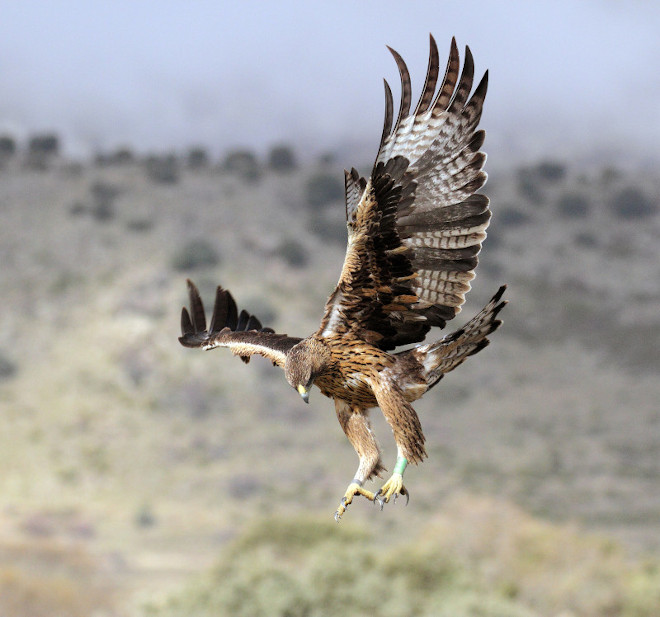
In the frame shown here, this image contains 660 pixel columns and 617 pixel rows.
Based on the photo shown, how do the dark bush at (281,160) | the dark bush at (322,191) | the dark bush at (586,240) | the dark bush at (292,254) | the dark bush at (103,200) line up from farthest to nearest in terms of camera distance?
the dark bush at (281,160) < the dark bush at (322,191) < the dark bush at (586,240) < the dark bush at (103,200) < the dark bush at (292,254)

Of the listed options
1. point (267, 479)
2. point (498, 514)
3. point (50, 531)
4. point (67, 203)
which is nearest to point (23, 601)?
point (498, 514)

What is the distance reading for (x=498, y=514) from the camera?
3512 centimetres

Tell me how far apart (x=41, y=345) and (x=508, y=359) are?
29209 millimetres

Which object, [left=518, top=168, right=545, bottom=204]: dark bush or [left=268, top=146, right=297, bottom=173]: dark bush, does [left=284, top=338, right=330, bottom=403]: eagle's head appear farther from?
[left=268, top=146, right=297, bottom=173]: dark bush

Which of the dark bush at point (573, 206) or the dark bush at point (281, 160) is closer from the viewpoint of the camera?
the dark bush at point (573, 206)

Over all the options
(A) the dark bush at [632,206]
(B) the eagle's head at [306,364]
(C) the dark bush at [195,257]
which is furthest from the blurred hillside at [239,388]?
(B) the eagle's head at [306,364]

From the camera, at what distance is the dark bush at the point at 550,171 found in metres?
94.9

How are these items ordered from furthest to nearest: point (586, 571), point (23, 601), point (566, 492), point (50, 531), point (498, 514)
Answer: point (566, 492), point (50, 531), point (498, 514), point (23, 601), point (586, 571)

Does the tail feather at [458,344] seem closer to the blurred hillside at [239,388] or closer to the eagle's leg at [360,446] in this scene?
the eagle's leg at [360,446]

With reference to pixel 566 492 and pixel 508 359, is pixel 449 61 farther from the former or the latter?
pixel 508 359

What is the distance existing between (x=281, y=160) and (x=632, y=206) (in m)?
31.2

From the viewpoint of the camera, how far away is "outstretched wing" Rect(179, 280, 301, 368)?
230 inches

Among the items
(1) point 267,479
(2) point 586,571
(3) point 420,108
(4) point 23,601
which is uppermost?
(1) point 267,479

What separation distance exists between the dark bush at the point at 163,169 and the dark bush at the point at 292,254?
17.0m
